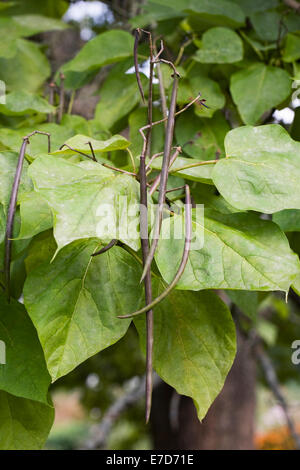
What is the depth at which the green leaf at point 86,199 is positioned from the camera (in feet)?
1.20

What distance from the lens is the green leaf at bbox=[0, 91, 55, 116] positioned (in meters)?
0.65

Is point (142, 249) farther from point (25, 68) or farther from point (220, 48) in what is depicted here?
point (25, 68)

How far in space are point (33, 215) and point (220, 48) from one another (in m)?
0.39

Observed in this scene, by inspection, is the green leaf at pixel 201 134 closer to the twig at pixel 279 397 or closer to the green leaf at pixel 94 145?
the green leaf at pixel 94 145

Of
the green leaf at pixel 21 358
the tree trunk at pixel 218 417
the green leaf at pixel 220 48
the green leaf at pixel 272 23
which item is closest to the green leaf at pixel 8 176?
the green leaf at pixel 21 358

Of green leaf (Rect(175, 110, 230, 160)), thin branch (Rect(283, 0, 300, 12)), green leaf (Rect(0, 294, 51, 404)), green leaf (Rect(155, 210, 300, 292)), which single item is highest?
thin branch (Rect(283, 0, 300, 12))

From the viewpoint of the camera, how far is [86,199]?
0.39 metres

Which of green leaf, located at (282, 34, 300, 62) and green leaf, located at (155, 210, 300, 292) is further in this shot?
green leaf, located at (282, 34, 300, 62)

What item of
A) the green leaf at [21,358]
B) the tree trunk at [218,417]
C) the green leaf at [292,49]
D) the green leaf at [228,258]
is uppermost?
the green leaf at [292,49]

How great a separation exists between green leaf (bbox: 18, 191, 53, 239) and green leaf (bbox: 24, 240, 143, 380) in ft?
0.11

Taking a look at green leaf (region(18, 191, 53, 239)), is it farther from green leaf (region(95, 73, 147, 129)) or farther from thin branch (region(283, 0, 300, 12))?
thin branch (region(283, 0, 300, 12))

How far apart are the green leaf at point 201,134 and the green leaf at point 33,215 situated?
0.90 feet

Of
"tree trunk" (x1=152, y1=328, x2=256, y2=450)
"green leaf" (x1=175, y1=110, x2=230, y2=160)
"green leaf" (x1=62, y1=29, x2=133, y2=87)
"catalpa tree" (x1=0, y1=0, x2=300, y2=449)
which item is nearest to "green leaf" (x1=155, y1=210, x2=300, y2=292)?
"catalpa tree" (x1=0, y1=0, x2=300, y2=449)

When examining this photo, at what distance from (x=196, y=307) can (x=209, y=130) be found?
0.92ft
